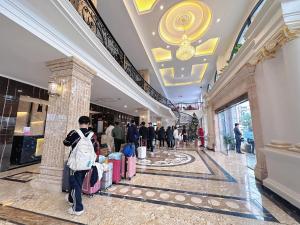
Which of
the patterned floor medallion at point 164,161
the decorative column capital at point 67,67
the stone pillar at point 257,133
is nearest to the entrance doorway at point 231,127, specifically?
the patterned floor medallion at point 164,161

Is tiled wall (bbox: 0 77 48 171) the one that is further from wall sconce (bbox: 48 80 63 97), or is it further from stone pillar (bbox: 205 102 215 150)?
stone pillar (bbox: 205 102 215 150)

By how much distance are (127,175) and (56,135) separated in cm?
187

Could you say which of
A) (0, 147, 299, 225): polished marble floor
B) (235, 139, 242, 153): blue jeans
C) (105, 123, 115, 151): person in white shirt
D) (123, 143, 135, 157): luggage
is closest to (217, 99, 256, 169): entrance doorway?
(235, 139, 242, 153): blue jeans

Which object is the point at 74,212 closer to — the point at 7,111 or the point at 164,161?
the point at 164,161

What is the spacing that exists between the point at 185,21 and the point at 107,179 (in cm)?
804

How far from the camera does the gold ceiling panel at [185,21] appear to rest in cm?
635

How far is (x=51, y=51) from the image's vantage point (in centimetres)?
285

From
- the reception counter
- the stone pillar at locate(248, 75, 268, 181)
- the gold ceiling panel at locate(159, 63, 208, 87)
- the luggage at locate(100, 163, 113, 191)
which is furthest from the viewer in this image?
the gold ceiling panel at locate(159, 63, 208, 87)

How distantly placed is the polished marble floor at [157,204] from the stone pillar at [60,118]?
0.30 meters

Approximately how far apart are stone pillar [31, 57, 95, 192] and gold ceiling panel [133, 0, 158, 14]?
4.62 meters

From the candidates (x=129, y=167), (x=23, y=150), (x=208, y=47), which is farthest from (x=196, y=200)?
(x=208, y=47)

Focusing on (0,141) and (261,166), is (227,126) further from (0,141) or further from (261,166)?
(0,141)

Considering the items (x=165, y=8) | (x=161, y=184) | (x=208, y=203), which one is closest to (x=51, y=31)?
(x=161, y=184)

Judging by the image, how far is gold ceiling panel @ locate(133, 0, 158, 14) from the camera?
19.7 ft
